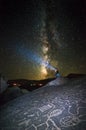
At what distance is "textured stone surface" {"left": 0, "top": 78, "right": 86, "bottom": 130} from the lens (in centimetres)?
563

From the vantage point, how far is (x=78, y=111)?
6.25 metres

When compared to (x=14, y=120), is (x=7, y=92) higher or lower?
higher

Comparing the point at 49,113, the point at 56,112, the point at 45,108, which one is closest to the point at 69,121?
the point at 56,112

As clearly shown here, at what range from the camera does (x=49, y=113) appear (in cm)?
667

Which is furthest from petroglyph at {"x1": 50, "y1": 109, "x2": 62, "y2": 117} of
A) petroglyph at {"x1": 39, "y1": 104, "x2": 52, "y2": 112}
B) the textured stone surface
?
petroglyph at {"x1": 39, "y1": 104, "x2": 52, "y2": 112}

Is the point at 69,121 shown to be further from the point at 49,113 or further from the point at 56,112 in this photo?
the point at 49,113

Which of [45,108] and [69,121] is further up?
[45,108]

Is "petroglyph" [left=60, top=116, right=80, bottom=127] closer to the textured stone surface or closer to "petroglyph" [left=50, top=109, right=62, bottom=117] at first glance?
the textured stone surface

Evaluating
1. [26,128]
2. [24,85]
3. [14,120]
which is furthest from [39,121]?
[24,85]

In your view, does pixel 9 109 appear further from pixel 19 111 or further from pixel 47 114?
pixel 47 114

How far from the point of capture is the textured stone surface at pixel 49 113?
18.5 feet

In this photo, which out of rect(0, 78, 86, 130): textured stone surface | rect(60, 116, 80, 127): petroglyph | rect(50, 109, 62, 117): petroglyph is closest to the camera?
rect(60, 116, 80, 127): petroglyph

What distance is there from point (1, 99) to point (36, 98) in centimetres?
231

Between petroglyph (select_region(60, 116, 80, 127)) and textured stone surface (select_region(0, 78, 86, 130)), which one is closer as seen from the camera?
petroglyph (select_region(60, 116, 80, 127))
